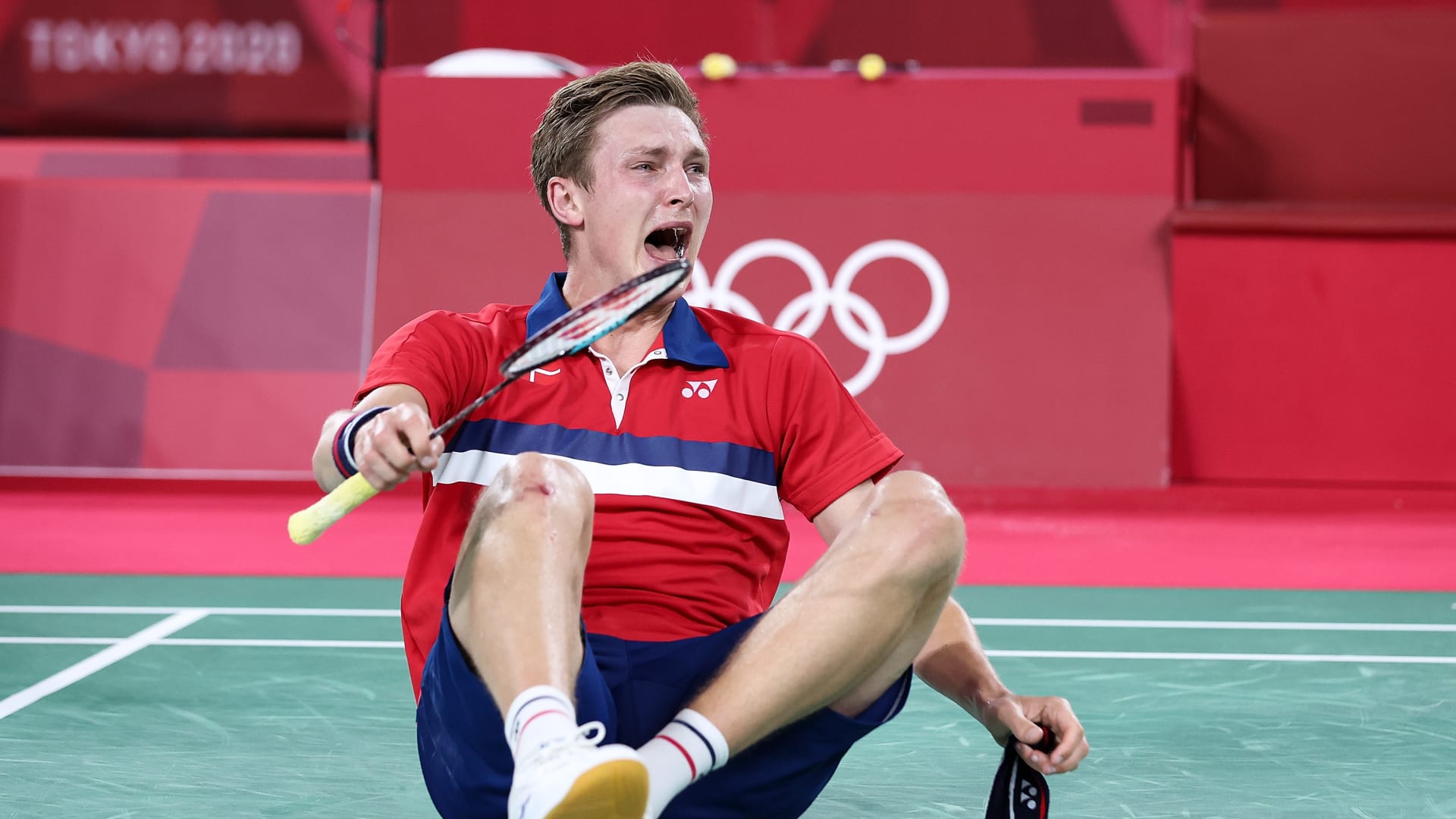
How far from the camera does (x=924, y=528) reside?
1973mm

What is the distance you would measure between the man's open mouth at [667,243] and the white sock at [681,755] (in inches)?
32.8

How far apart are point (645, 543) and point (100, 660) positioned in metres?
2.10

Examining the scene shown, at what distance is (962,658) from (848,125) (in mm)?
4682

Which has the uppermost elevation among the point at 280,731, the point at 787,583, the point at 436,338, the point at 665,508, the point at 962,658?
the point at 436,338

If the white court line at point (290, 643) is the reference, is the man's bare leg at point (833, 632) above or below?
above

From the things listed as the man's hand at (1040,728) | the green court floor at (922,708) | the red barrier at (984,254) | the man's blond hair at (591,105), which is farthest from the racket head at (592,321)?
the red barrier at (984,254)

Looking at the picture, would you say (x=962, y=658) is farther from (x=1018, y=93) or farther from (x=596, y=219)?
(x=1018, y=93)

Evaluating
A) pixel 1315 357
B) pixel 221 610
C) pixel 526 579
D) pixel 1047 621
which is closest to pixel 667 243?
pixel 526 579

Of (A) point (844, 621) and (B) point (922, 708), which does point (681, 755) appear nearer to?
(A) point (844, 621)

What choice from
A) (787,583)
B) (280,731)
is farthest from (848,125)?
(280,731)

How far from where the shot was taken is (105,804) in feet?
8.40

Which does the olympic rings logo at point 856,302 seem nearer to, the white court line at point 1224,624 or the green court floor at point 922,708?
the green court floor at point 922,708

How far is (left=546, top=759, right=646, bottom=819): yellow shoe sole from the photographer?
1.68m

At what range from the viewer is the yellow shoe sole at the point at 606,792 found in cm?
168
